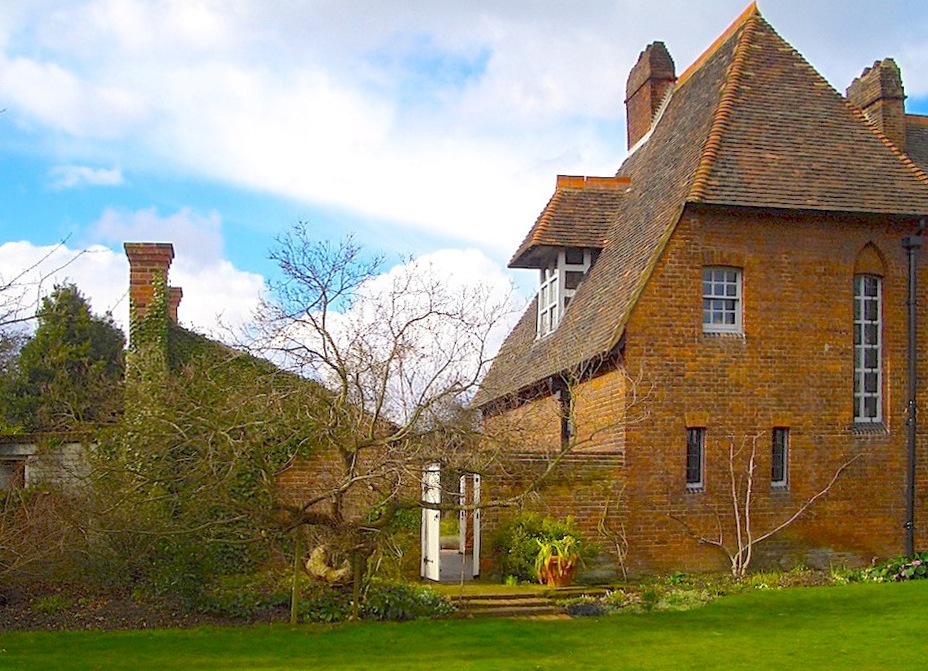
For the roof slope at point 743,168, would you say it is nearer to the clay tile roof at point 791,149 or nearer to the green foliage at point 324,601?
the clay tile roof at point 791,149

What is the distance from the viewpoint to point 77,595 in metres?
16.2

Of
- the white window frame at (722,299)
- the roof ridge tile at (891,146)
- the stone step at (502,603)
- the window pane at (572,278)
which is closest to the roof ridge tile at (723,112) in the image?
the white window frame at (722,299)

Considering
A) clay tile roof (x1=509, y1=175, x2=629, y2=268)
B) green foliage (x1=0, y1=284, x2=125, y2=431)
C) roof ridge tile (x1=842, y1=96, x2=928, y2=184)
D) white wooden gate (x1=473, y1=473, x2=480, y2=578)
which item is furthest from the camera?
green foliage (x1=0, y1=284, x2=125, y2=431)

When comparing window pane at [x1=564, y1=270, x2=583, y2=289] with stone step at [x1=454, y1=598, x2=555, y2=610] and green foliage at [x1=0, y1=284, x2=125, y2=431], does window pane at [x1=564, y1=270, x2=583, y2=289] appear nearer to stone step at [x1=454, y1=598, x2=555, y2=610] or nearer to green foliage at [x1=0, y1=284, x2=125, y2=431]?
stone step at [x1=454, y1=598, x2=555, y2=610]

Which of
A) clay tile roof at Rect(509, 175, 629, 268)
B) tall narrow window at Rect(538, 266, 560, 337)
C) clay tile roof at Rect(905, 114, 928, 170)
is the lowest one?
tall narrow window at Rect(538, 266, 560, 337)

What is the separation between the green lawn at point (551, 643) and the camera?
470 inches

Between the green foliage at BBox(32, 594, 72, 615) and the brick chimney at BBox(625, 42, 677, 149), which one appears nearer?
the green foliage at BBox(32, 594, 72, 615)

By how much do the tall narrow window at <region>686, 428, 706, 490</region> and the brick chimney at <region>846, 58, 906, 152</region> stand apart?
8.41 metres

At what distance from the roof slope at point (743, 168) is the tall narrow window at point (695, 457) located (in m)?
2.34

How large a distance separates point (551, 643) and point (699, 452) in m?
7.43

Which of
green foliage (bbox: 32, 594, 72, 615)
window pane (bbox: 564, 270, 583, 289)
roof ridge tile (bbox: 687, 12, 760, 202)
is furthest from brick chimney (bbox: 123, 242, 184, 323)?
roof ridge tile (bbox: 687, 12, 760, 202)

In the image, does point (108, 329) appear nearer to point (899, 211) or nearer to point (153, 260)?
point (153, 260)

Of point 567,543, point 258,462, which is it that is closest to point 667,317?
point 567,543

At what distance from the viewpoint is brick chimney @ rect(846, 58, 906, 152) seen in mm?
23625
